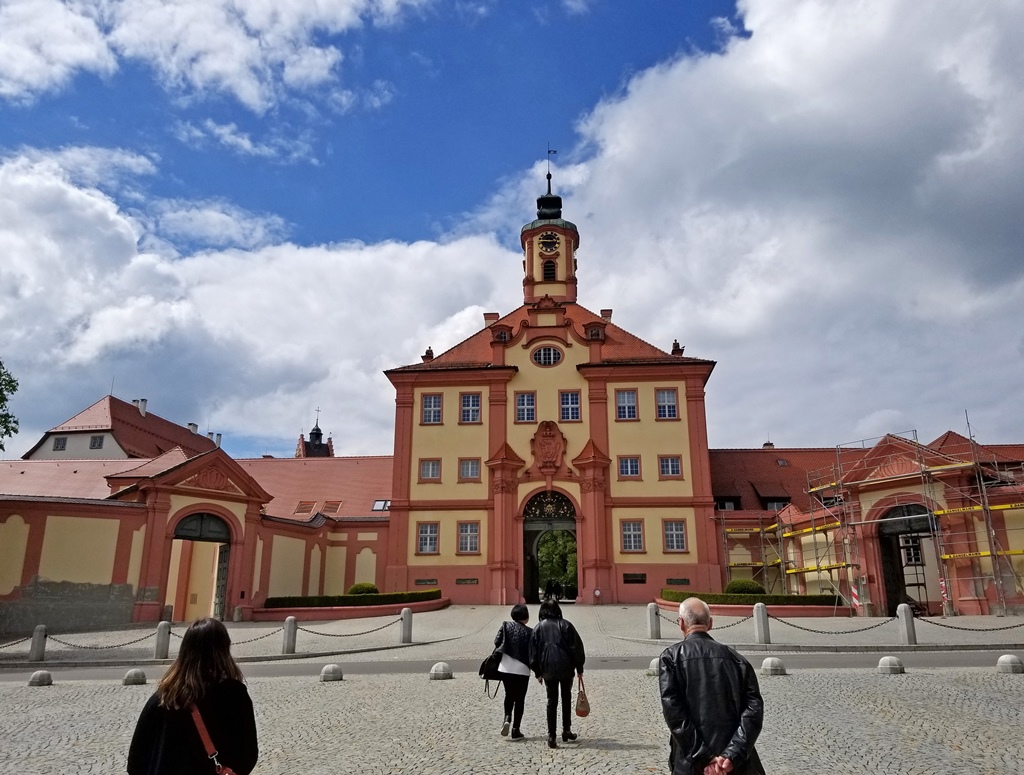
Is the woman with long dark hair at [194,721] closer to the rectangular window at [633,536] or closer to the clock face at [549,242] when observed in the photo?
the rectangular window at [633,536]

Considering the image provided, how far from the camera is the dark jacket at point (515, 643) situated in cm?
911

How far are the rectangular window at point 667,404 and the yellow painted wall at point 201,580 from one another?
70.9ft

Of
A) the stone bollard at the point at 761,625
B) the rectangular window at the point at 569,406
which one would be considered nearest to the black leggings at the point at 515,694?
the stone bollard at the point at 761,625

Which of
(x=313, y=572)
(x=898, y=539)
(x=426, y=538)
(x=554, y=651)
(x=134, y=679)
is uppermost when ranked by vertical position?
(x=426, y=538)

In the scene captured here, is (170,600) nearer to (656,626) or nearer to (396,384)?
(396,384)

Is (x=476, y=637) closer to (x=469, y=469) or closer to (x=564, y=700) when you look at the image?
(x=469, y=469)

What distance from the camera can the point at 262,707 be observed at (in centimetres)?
1161

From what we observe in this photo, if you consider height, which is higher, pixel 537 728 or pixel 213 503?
pixel 213 503

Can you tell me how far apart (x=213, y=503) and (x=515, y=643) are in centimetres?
2474

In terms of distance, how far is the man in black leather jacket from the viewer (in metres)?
4.67

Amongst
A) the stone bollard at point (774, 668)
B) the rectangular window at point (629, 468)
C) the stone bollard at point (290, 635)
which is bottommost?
the stone bollard at point (774, 668)

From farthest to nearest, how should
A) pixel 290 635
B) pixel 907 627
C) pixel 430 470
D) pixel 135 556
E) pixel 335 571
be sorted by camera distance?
pixel 335 571 → pixel 430 470 → pixel 135 556 → pixel 290 635 → pixel 907 627

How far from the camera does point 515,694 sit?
30.2 ft

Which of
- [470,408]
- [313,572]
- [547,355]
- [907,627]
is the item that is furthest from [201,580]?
[907,627]
